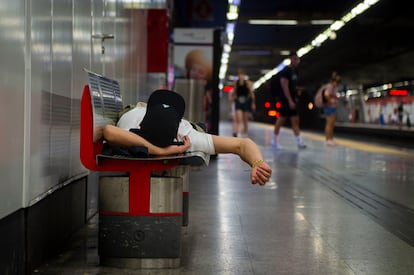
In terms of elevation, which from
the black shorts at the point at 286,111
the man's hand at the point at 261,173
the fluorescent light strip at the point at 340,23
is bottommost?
the man's hand at the point at 261,173

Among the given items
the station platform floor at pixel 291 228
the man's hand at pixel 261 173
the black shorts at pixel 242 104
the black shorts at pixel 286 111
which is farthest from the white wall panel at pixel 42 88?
the black shorts at pixel 242 104

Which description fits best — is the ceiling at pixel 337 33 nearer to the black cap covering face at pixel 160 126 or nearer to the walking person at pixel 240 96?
the walking person at pixel 240 96

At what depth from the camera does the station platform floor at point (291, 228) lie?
13.8ft

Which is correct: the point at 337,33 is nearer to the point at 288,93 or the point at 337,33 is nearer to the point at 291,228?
the point at 288,93

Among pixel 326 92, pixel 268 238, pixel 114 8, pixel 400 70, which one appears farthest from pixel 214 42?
pixel 400 70

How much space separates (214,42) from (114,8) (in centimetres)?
800

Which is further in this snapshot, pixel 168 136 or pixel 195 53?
pixel 195 53

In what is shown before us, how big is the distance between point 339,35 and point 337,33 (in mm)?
872

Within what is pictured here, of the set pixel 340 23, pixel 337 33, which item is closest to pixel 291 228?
pixel 340 23

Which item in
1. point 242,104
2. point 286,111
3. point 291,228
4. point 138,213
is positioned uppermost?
point 242,104

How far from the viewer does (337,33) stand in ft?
99.9

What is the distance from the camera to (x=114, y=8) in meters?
6.82

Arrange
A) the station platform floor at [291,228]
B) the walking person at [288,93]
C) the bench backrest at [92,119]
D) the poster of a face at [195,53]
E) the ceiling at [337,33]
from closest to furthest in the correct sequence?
the bench backrest at [92,119] → the station platform floor at [291,228] → the poster of a face at [195,53] → the walking person at [288,93] → the ceiling at [337,33]

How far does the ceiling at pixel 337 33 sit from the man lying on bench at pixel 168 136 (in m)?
17.4
